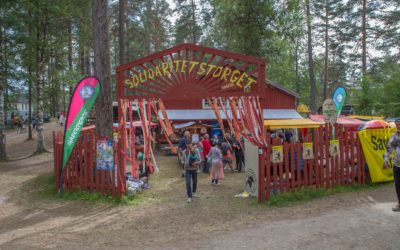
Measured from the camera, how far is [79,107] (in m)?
9.38

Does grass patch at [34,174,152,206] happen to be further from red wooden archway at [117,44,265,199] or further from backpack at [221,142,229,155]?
backpack at [221,142,229,155]

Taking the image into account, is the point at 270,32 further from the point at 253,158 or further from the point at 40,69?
the point at 253,158

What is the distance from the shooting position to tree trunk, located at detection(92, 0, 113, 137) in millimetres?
10720

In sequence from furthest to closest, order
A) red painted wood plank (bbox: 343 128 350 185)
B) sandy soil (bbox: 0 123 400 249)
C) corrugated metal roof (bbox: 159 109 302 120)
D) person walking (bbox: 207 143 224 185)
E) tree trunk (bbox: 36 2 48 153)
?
corrugated metal roof (bbox: 159 109 302 120), tree trunk (bbox: 36 2 48 153), person walking (bbox: 207 143 224 185), red painted wood plank (bbox: 343 128 350 185), sandy soil (bbox: 0 123 400 249)

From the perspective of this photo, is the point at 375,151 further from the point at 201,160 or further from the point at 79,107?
the point at 79,107

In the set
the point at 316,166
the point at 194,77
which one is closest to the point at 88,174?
the point at 194,77

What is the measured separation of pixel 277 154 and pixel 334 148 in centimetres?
179

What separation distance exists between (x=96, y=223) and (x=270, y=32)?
66.2 feet

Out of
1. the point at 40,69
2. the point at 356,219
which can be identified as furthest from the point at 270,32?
the point at 356,219

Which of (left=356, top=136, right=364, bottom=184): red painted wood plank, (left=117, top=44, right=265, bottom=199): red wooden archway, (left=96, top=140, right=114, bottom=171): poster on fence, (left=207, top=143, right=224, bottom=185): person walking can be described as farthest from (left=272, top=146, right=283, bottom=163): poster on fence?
(left=96, top=140, right=114, bottom=171): poster on fence

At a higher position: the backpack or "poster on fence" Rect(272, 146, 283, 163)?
"poster on fence" Rect(272, 146, 283, 163)

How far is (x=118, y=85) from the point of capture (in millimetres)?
9633

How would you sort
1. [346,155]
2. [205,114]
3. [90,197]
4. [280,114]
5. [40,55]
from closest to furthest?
[90,197]
[346,155]
[40,55]
[205,114]
[280,114]

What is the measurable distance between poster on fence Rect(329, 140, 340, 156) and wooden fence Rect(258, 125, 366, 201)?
8 centimetres
